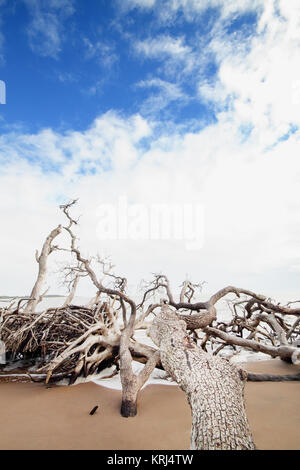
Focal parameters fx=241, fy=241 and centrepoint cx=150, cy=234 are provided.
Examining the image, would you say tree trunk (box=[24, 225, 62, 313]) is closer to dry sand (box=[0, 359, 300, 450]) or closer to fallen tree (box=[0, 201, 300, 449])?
fallen tree (box=[0, 201, 300, 449])

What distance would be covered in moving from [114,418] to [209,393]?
2277 millimetres

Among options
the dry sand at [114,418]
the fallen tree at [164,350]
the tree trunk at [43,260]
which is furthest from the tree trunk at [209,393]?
the tree trunk at [43,260]

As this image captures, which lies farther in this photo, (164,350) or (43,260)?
(43,260)

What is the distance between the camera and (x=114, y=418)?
3.55m

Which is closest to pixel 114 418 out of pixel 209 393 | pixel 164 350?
pixel 164 350

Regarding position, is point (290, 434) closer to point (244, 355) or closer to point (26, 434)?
point (26, 434)

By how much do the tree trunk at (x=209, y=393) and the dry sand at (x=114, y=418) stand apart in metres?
1.30

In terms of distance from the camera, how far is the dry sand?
294 centimetres

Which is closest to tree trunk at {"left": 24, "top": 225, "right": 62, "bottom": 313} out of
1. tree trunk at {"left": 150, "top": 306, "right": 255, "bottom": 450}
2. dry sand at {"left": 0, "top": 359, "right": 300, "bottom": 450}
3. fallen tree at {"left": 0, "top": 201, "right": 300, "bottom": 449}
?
fallen tree at {"left": 0, "top": 201, "right": 300, "bottom": 449}

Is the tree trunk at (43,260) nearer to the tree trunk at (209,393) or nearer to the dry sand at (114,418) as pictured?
the dry sand at (114,418)

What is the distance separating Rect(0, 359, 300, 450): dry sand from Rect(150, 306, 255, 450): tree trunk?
1301 mm

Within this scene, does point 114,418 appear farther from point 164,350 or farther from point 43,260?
point 43,260

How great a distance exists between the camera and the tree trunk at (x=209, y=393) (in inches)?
70.5

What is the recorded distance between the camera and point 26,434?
310 cm
